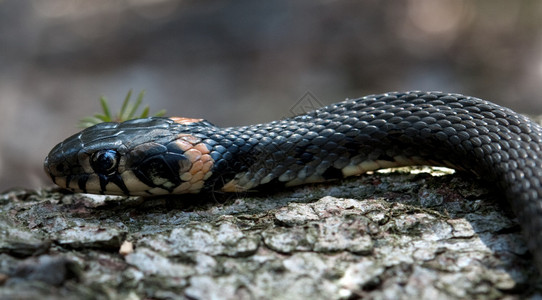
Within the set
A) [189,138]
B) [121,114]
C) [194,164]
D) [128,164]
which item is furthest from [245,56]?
[128,164]

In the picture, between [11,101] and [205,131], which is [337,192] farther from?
[11,101]

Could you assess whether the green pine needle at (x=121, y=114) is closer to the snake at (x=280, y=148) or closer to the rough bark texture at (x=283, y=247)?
the snake at (x=280, y=148)

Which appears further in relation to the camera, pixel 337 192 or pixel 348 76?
pixel 348 76

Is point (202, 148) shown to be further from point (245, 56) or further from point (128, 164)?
point (245, 56)

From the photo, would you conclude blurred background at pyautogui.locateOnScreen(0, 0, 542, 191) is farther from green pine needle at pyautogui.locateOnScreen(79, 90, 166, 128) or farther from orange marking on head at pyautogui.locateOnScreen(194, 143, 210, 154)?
orange marking on head at pyautogui.locateOnScreen(194, 143, 210, 154)

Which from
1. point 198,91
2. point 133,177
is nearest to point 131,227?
point 133,177

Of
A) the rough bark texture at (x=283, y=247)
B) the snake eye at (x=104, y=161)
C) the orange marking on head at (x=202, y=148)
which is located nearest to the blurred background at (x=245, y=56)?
the orange marking on head at (x=202, y=148)

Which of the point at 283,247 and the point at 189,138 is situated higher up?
the point at 189,138

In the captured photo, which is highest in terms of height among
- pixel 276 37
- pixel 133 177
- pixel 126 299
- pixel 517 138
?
pixel 276 37
